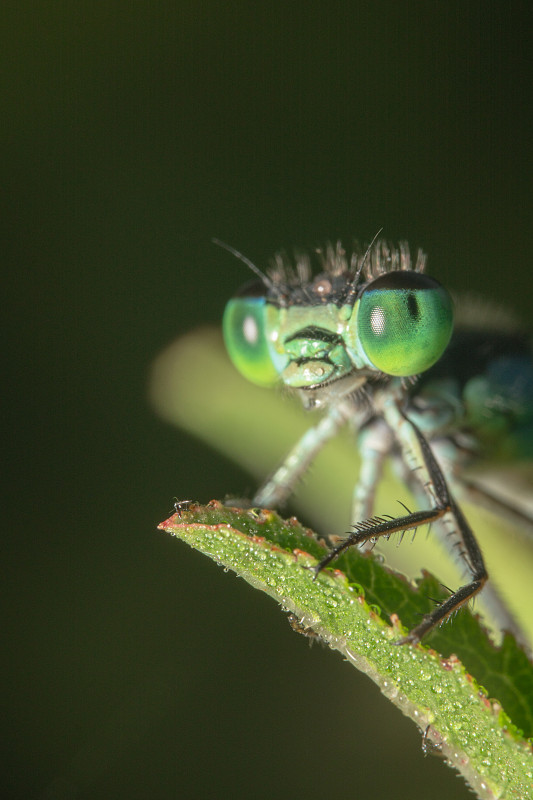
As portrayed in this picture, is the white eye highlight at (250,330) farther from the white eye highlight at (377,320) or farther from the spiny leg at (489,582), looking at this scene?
the spiny leg at (489,582)

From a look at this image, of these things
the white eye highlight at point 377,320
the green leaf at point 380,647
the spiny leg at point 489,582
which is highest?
the white eye highlight at point 377,320

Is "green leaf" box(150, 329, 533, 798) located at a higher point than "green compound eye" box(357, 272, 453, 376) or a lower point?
lower

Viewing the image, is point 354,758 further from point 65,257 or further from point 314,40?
point 314,40

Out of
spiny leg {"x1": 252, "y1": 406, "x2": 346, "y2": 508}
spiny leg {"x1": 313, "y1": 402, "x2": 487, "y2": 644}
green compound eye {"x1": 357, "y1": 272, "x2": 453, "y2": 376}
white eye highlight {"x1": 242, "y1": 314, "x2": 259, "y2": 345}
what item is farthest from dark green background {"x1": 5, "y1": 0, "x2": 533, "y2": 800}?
green compound eye {"x1": 357, "y1": 272, "x2": 453, "y2": 376}

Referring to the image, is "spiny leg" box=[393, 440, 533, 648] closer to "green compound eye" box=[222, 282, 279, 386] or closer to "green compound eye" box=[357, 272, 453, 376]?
"green compound eye" box=[357, 272, 453, 376]

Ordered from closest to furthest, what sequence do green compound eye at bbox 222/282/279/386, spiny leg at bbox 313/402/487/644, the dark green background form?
spiny leg at bbox 313/402/487/644, green compound eye at bbox 222/282/279/386, the dark green background

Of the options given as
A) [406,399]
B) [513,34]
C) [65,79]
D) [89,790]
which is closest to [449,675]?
[406,399]

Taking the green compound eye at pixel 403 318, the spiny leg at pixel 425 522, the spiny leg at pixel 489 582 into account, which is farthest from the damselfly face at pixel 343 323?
the spiny leg at pixel 489 582
